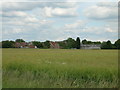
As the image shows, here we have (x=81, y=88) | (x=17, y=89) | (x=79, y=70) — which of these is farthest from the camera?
(x=79, y=70)

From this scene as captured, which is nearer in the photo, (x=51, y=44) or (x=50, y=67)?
(x=50, y=67)

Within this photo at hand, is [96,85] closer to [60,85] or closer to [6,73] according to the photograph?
[60,85]

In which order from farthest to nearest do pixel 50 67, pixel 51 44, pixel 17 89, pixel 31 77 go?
1. pixel 51 44
2. pixel 50 67
3. pixel 31 77
4. pixel 17 89

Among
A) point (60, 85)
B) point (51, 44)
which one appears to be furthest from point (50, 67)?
point (51, 44)

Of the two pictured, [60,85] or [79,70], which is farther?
[79,70]

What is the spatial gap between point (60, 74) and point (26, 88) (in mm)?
2114

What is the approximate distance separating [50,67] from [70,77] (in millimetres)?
1110

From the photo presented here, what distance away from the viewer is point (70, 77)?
7.43 metres

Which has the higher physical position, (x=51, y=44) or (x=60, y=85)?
(x=51, y=44)

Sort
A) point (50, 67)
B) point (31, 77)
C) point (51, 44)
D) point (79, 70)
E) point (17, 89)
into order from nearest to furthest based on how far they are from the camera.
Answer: point (17, 89)
point (31, 77)
point (79, 70)
point (50, 67)
point (51, 44)

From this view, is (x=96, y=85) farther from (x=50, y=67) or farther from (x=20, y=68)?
(x=20, y=68)

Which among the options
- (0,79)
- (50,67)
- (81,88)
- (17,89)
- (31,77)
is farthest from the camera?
(50,67)

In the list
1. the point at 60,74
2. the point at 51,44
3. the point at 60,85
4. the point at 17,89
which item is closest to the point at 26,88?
the point at 17,89

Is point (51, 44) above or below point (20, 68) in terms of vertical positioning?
above
